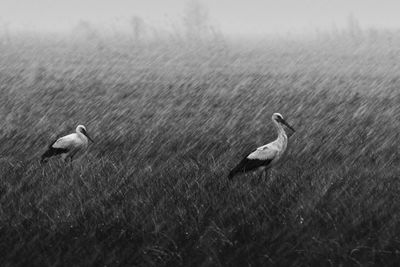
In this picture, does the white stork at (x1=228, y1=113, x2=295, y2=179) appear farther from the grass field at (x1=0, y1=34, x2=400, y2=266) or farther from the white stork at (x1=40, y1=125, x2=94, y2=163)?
the white stork at (x1=40, y1=125, x2=94, y2=163)

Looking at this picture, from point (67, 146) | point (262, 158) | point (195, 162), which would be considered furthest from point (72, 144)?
point (262, 158)

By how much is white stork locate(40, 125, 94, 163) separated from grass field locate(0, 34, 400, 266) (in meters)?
0.25

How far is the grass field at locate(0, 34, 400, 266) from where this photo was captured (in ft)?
20.4

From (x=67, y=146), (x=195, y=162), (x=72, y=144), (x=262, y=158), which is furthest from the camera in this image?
(x=72, y=144)

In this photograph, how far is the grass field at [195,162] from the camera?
20.4ft

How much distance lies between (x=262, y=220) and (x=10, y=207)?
A: 2801mm

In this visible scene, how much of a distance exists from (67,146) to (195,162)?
2.14 metres

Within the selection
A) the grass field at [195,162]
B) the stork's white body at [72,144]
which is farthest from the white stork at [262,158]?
the stork's white body at [72,144]

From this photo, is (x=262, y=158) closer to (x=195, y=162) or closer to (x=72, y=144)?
(x=195, y=162)

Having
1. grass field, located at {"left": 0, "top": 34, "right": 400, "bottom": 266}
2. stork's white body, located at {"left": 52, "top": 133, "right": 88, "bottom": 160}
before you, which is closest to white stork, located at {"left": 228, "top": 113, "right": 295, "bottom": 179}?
grass field, located at {"left": 0, "top": 34, "right": 400, "bottom": 266}

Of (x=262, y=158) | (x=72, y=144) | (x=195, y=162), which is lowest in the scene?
(x=195, y=162)

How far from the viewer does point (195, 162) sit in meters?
10.0

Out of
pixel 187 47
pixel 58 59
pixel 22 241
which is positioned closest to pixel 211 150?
pixel 22 241

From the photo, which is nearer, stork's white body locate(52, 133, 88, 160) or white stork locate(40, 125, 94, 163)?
white stork locate(40, 125, 94, 163)
